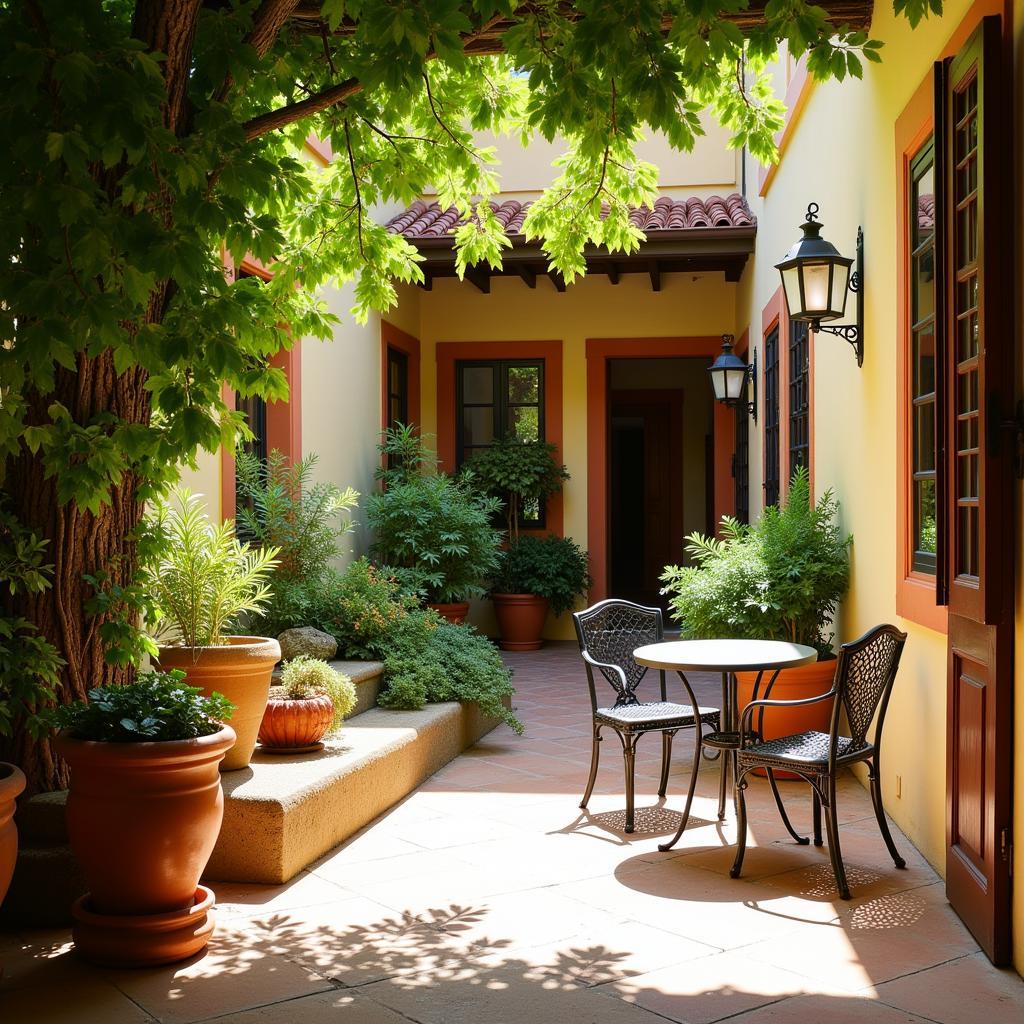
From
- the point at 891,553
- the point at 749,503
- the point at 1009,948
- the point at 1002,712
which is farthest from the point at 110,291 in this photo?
the point at 749,503

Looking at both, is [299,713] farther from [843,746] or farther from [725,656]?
[843,746]

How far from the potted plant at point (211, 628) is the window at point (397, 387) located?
6336 mm

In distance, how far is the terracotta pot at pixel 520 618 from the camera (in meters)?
11.2

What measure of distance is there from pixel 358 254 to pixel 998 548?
331 centimetres

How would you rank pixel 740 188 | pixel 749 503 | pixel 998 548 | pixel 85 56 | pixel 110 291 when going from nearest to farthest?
1. pixel 85 56
2. pixel 110 291
3. pixel 998 548
4. pixel 749 503
5. pixel 740 188

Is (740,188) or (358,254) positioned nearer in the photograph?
(358,254)

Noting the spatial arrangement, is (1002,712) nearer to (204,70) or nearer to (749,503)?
(204,70)

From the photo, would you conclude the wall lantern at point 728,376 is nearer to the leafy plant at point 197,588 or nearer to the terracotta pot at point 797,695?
the terracotta pot at point 797,695

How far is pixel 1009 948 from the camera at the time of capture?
3.27 meters

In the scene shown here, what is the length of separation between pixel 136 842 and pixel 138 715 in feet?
1.30

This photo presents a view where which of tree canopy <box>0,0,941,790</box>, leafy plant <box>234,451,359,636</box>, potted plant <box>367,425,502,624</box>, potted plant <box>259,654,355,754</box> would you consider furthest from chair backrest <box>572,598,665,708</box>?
potted plant <box>367,425,502,624</box>

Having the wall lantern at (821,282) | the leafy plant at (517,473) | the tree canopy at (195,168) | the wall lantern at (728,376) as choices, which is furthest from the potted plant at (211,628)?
the leafy plant at (517,473)

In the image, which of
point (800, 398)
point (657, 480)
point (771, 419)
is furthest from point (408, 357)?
point (800, 398)

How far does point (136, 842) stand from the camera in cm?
337
